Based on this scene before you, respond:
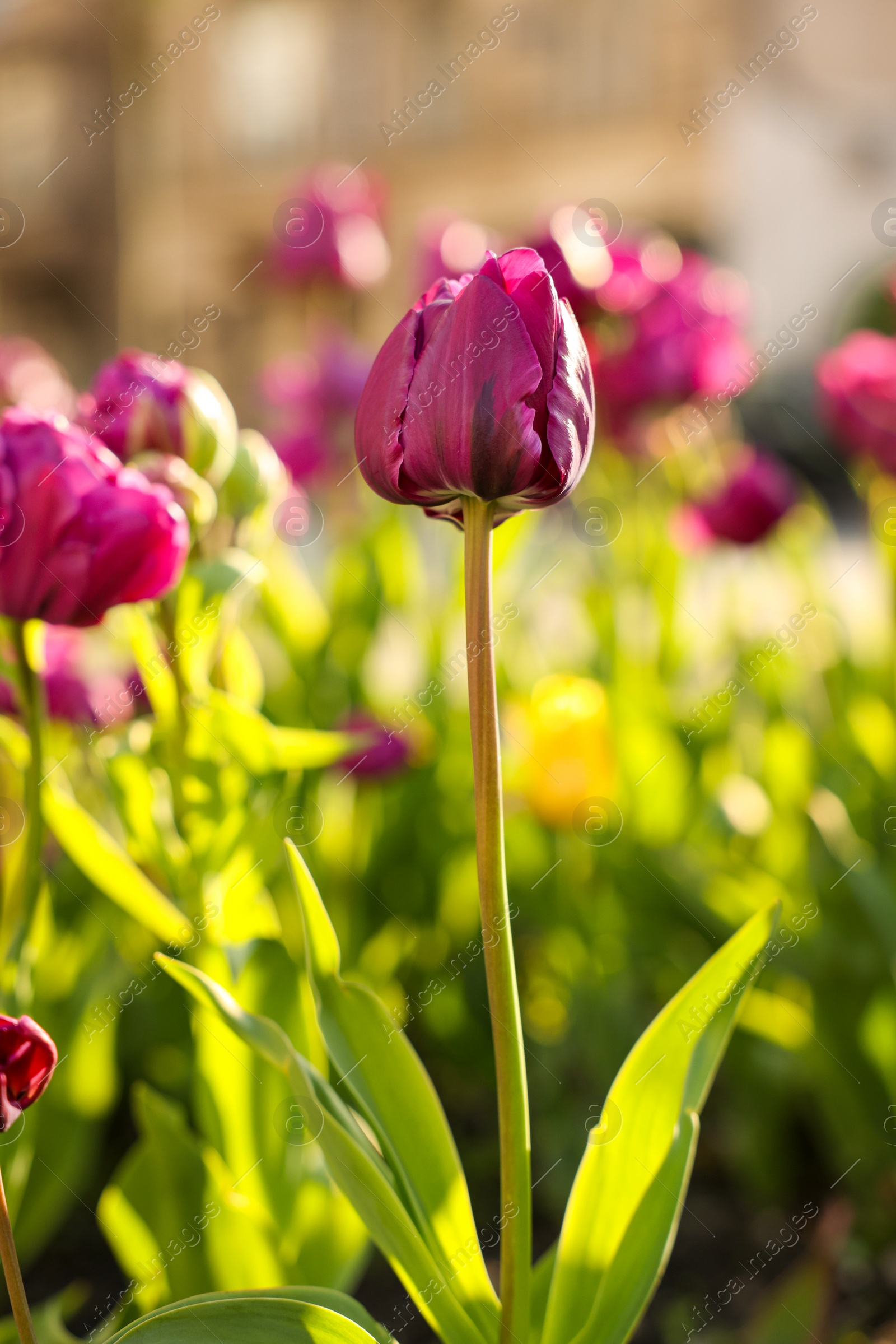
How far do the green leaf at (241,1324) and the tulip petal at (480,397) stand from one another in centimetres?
38

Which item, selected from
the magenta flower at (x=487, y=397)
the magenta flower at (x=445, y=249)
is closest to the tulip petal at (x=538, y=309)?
the magenta flower at (x=487, y=397)

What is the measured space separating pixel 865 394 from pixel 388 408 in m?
1.06

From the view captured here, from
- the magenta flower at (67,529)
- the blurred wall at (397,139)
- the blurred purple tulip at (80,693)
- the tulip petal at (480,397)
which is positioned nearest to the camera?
the tulip petal at (480,397)

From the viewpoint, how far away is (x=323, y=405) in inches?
66.7

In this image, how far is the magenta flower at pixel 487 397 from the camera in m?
0.48

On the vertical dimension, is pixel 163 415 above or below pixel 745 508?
above


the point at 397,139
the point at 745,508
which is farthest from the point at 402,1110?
the point at 397,139

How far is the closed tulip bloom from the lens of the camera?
19.0 inches

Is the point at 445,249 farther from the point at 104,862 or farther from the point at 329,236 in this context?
the point at 104,862

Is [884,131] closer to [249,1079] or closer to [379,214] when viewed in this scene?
[379,214]

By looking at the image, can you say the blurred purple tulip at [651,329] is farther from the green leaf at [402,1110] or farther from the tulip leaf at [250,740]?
the green leaf at [402,1110]

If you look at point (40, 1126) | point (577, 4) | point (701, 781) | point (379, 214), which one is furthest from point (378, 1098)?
point (577, 4)

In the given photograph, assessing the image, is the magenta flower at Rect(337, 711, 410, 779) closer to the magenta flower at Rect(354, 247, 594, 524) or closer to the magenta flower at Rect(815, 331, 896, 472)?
the magenta flower at Rect(354, 247, 594, 524)

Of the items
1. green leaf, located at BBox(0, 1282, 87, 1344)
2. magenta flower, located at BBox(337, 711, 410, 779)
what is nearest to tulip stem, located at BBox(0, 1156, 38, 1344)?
green leaf, located at BBox(0, 1282, 87, 1344)
